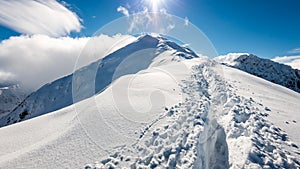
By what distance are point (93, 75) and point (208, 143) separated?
2615 inches

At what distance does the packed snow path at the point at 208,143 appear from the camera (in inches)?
209

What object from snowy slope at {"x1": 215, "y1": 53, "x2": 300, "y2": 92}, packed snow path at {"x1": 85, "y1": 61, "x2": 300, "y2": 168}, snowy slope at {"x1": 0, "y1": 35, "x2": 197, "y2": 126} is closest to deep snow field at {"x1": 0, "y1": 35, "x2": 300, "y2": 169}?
packed snow path at {"x1": 85, "y1": 61, "x2": 300, "y2": 168}

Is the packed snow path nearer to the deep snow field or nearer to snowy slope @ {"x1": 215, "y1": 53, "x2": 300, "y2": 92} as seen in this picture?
the deep snow field

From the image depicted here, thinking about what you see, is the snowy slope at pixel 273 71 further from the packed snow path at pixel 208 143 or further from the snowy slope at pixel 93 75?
the packed snow path at pixel 208 143

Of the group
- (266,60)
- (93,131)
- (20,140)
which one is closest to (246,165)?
(93,131)

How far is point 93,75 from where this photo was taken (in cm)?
6862

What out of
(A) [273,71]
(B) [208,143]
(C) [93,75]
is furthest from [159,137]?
(A) [273,71]

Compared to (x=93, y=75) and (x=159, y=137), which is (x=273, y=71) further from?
(x=159, y=137)

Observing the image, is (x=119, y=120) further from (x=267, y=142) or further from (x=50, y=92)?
(x=50, y=92)

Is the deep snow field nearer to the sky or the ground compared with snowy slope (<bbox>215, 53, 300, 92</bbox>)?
nearer to the ground

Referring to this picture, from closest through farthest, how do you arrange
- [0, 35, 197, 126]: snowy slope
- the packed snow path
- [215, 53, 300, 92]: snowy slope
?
1. the packed snow path
2. [0, 35, 197, 126]: snowy slope
3. [215, 53, 300, 92]: snowy slope

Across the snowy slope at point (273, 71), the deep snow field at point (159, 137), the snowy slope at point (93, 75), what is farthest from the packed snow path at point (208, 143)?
the snowy slope at point (273, 71)

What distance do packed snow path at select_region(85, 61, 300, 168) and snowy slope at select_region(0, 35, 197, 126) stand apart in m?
44.2

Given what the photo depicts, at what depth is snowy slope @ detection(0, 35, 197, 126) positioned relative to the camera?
57.9 m
